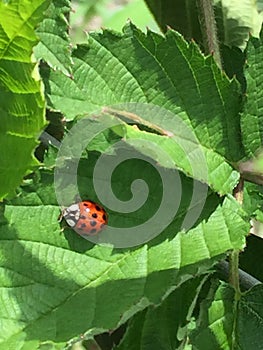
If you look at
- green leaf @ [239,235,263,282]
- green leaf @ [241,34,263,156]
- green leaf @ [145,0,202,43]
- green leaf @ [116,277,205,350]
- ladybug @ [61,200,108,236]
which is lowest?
green leaf @ [116,277,205,350]

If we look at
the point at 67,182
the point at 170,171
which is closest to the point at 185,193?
the point at 170,171

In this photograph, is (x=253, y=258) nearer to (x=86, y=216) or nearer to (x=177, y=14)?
(x=86, y=216)

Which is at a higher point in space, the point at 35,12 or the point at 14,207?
the point at 35,12

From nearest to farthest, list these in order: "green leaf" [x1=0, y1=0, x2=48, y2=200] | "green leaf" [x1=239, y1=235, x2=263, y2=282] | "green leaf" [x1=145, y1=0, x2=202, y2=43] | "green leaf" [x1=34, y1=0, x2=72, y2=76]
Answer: "green leaf" [x1=0, y1=0, x2=48, y2=200] → "green leaf" [x1=34, y1=0, x2=72, y2=76] → "green leaf" [x1=239, y1=235, x2=263, y2=282] → "green leaf" [x1=145, y1=0, x2=202, y2=43]

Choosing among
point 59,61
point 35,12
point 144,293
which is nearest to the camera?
point 35,12

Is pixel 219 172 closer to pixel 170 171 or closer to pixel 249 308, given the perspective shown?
pixel 170 171

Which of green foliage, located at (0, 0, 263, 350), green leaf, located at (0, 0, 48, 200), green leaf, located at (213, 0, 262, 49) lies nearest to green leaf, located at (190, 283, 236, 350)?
green foliage, located at (0, 0, 263, 350)

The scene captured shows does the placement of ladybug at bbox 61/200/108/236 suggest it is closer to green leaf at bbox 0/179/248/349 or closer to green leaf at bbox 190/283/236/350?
green leaf at bbox 0/179/248/349
